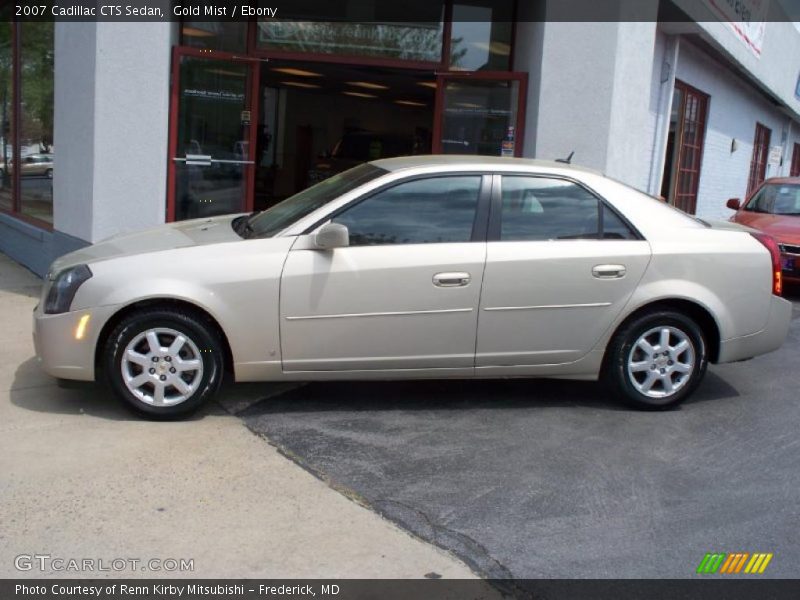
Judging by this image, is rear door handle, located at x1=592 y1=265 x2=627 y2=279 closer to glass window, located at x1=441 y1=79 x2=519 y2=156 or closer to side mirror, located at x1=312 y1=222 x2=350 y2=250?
side mirror, located at x1=312 y1=222 x2=350 y2=250

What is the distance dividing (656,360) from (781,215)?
6.83 metres

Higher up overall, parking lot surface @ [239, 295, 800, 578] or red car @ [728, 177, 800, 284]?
red car @ [728, 177, 800, 284]

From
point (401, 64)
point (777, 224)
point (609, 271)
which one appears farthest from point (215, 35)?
point (777, 224)

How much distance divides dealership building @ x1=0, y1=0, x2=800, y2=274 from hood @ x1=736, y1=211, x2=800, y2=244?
1.48m

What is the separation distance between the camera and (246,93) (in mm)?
9023

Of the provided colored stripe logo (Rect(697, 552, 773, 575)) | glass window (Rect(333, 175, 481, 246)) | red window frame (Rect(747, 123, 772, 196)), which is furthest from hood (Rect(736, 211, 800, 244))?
red window frame (Rect(747, 123, 772, 196))

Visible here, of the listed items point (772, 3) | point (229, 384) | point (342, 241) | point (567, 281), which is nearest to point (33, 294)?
point (229, 384)

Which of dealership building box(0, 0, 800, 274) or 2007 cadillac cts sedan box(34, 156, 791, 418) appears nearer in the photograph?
2007 cadillac cts sedan box(34, 156, 791, 418)

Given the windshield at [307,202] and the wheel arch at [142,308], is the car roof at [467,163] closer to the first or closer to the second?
the windshield at [307,202]

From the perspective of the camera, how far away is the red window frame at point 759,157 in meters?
21.0

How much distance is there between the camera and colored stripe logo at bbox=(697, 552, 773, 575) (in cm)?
364

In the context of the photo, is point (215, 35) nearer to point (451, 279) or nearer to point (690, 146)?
point (451, 279)

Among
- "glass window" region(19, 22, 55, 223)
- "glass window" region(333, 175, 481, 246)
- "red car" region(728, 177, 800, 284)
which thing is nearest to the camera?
"glass window" region(333, 175, 481, 246)

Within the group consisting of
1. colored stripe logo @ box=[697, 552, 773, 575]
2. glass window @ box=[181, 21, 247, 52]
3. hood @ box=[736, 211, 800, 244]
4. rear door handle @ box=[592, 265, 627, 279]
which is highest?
glass window @ box=[181, 21, 247, 52]
